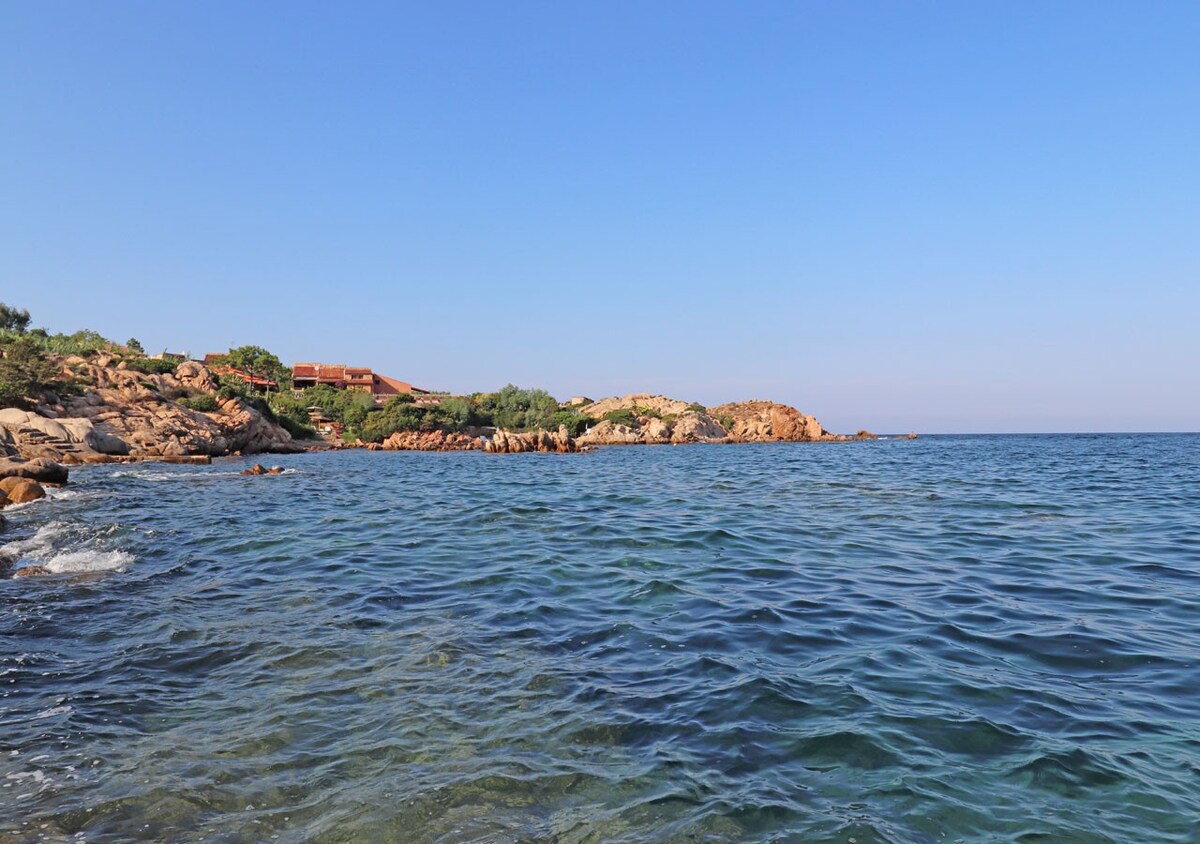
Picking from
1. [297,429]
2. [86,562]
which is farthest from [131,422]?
[86,562]

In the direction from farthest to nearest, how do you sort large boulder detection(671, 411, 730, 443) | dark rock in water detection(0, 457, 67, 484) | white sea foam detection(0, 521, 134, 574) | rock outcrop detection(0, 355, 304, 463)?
large boulder detection(671, 411, 730, 443)
rock outcrop detection(0, 355, 304, 463)
dark rock in water detection(0, 457, 67, 484)
white sea foam detection(0, 521, 134, 574)

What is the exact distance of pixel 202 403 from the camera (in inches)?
2405

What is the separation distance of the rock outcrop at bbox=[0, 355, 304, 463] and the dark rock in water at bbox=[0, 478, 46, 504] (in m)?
11.5

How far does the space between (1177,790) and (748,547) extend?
964 centimetres

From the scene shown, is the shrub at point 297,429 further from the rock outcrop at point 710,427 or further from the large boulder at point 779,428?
the large boulder at point 779,428

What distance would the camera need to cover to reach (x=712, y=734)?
5.52 meters

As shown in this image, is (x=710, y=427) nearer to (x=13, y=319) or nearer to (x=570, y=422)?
(x=570, y=422)

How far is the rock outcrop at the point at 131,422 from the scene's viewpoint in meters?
41.0

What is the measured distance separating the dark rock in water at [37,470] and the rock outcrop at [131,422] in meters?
5.89

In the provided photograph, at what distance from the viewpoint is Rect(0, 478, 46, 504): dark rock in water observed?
2239cm

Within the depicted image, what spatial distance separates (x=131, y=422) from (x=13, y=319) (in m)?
50.5

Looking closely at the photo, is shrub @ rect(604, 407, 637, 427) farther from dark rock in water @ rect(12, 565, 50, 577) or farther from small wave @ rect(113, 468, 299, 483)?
→ dark rock in water @ rect(12, 565, 50, 577)

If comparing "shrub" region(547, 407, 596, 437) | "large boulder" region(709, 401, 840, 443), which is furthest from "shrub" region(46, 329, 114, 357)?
"large boulder" region(709, 401, 840, 443)

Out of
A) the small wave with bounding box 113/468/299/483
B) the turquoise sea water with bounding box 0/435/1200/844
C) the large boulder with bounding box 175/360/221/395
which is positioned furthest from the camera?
the large boulder with bounding box 175/360/221/395
